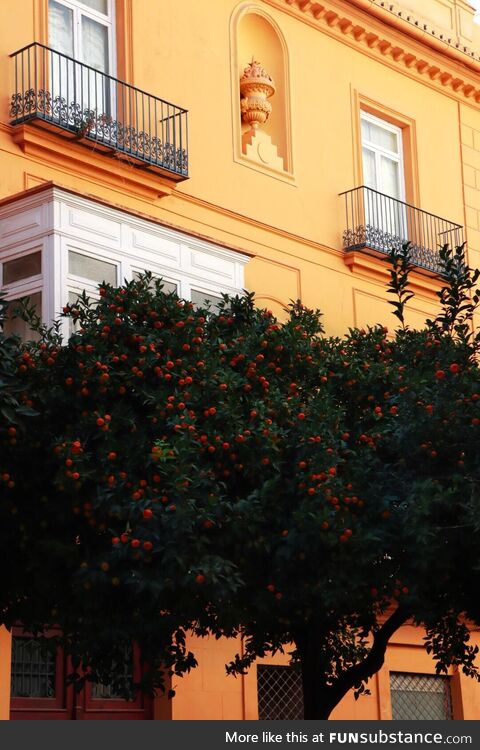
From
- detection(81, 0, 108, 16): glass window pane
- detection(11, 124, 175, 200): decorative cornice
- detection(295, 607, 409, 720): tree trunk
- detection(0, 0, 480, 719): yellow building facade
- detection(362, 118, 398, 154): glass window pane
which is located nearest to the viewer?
detection(295, 607, 409, 720): tree trunk

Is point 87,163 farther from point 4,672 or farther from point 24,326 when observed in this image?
point 4,672

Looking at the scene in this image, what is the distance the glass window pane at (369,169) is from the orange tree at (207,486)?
963cm

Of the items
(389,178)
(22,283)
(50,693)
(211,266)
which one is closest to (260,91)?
(389,178)

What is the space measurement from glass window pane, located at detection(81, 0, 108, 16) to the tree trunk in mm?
9164

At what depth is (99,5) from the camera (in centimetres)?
1856

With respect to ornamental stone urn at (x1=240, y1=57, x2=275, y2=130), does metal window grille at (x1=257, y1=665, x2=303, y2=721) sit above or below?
below

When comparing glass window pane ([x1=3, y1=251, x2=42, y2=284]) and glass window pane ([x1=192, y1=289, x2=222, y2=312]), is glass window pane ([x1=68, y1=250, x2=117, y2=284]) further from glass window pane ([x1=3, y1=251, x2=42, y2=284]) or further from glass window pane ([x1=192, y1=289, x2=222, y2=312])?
glass window pane ([x1=192, y1=289, x2=222, y2=312])

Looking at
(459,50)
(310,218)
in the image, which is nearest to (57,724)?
(310,218)

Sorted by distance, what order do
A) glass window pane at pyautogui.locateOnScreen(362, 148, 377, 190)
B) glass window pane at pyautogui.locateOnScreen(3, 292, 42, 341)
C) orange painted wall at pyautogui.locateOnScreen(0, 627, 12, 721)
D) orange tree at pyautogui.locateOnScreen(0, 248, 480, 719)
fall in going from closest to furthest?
orange tree at pyautogui.locateOnScreen(0, 248, 480, 719)
orange painted wall at pyautogui.locateOnScreen(0, 627, 12, 721)
glass window pane at pyautogui.locateOnScreen(3, 292, 42, 341)
glass window pane at pyautogui.locateOnScreen(362, 148, 377, 190)

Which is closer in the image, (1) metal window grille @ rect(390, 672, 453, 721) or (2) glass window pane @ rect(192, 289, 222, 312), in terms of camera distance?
(2) glass window pane @ rect(192, 289, 222, 312)

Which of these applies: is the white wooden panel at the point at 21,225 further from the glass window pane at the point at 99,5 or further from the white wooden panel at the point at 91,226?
the glass window pane at the point at 99,5

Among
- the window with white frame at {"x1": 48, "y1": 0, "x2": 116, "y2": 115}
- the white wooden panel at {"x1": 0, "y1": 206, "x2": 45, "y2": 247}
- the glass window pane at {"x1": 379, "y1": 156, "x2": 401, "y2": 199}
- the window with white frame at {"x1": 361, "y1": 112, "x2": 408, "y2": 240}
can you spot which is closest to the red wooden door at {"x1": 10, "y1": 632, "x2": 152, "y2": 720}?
the white wooden panel at {"x1": 0, "y1": 206, "x2": 45, "y2": 247}

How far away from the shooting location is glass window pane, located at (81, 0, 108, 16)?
60.4ft

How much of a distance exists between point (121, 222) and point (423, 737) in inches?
261
